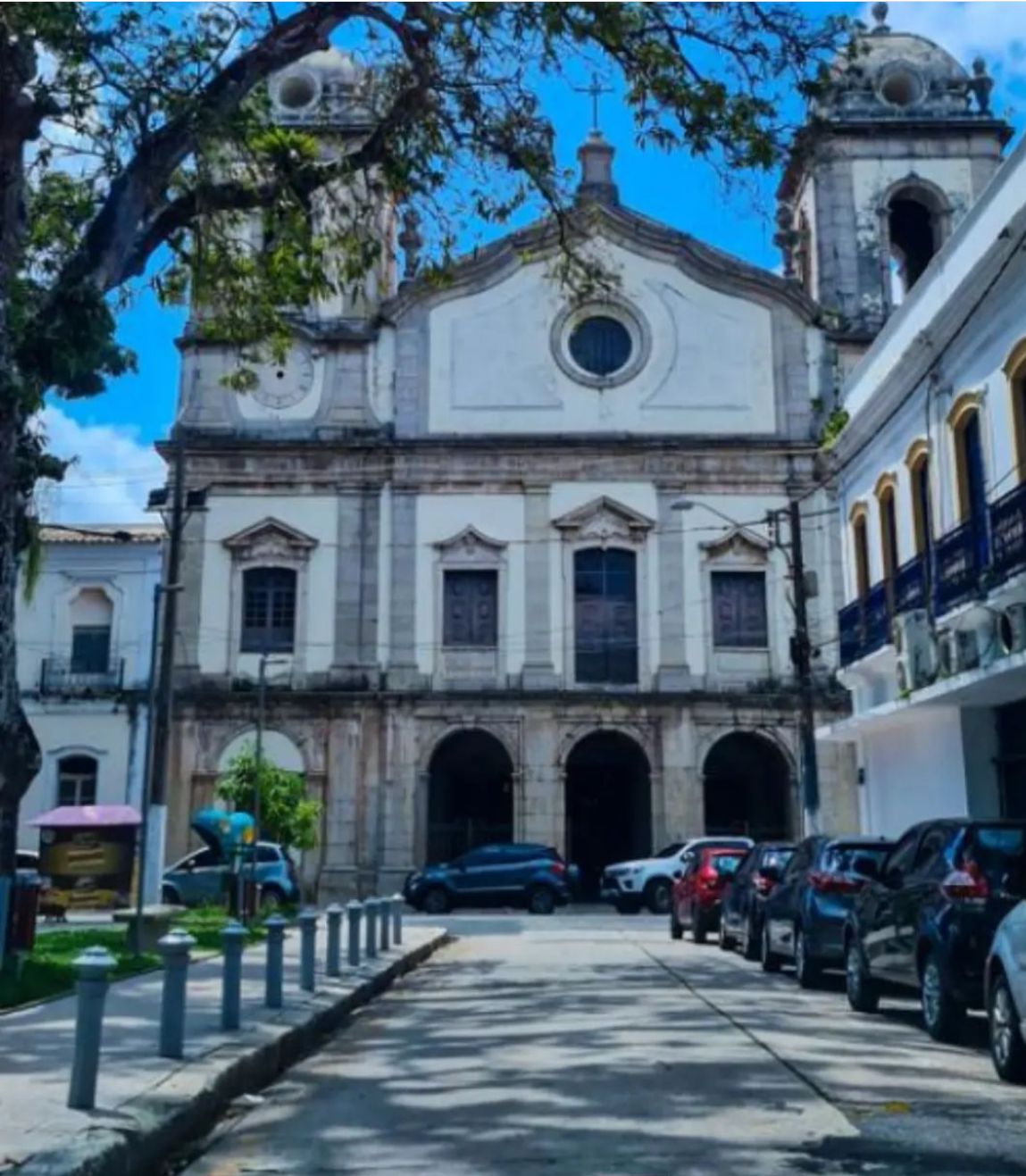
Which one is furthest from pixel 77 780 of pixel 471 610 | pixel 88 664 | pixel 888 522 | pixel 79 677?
pixel 888 522

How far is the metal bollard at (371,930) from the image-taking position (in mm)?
17281

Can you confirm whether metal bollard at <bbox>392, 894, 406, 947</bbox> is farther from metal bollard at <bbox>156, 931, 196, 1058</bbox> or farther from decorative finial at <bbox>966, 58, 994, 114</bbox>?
decorative finial at <bbox>966, 58, 994, 114</bbox>

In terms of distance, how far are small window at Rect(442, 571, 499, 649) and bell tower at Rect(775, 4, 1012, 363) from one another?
445 inches

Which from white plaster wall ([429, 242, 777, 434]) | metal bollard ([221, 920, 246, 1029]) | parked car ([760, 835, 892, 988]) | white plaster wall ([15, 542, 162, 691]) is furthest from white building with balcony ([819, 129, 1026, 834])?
white plaster wall ([15, 542, 162, 691])

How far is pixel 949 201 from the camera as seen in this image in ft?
124

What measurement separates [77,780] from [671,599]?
1586cm

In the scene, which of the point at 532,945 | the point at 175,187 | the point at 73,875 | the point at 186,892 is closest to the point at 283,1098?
the point at 175,187

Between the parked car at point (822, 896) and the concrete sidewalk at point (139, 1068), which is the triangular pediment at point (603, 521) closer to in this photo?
the parked car at point (822, 896)

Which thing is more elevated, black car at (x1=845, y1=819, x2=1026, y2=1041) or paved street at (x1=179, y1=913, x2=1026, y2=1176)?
black car at (x1=845, y1=819, x2=1026, y2=1041)

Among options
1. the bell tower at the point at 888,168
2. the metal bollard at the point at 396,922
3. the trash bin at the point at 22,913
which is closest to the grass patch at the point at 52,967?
the trash bin at the point at 22,913

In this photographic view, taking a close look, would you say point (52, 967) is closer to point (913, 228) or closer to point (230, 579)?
point (230, 579)

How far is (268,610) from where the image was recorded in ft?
121

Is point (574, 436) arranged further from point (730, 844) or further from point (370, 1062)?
point (370, 1062)

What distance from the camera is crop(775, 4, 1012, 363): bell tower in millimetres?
38000
